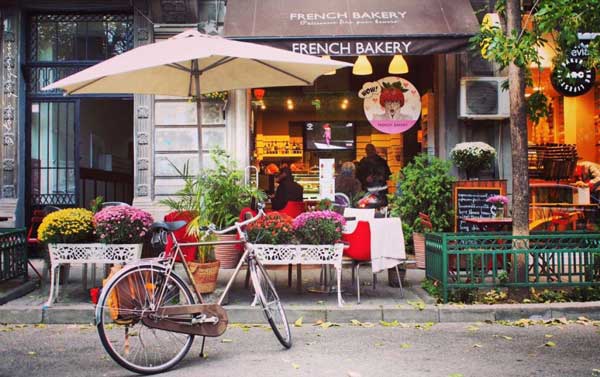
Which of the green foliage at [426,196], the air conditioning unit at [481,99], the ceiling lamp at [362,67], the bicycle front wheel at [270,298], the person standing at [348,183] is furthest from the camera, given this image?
the person standing at [348,183]

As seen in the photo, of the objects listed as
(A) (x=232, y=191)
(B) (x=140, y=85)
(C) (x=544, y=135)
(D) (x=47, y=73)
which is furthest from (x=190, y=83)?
(C) (x=544, y=135)

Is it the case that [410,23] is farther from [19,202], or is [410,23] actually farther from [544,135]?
[19,202]

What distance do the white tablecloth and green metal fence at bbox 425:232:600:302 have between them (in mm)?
426

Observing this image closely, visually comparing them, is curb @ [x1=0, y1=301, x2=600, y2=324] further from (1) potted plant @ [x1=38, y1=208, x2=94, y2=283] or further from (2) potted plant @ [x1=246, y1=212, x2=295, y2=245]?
(2) potted plant @ [x1=246, y1=212, x2=295, y2=245]

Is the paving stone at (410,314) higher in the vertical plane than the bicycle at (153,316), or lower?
lower

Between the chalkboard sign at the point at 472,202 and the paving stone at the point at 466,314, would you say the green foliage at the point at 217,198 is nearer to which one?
the paving stone at the point at 466,314

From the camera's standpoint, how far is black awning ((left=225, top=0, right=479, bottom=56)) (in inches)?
391

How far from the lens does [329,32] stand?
397 inches

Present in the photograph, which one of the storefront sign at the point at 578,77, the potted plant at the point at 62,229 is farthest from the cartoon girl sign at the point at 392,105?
the potted plant at the point at 62,229

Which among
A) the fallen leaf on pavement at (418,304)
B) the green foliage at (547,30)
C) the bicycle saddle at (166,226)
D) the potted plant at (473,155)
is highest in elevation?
the green foliage at (547,30)

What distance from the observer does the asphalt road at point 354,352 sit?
16.6 ft

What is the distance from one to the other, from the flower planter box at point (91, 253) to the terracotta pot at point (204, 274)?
0.64 metres

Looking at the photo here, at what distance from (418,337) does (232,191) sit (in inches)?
129

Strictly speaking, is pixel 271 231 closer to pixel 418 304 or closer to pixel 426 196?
pixel 418 304
